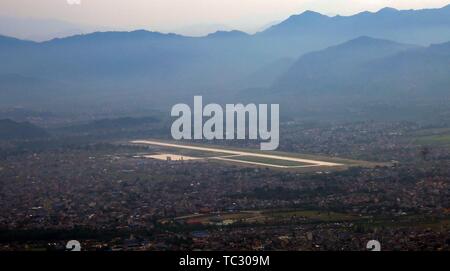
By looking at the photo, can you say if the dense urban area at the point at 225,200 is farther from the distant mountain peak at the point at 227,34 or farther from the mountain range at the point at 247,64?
the distant mountain peak at the point at 227,34

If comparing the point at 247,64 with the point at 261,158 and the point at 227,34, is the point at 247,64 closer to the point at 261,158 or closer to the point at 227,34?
the point at 227,34

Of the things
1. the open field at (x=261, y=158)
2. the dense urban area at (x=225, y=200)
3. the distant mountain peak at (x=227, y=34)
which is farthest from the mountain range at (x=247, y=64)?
the dense urban area at (x=225, y=200)

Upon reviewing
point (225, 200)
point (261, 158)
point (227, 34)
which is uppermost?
point (227, 34)

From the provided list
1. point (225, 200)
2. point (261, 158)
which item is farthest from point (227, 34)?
point (225, 200)

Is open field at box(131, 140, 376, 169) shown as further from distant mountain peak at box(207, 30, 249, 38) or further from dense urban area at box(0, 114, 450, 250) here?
distant mountain peak at box(207, 30, 249, 38)

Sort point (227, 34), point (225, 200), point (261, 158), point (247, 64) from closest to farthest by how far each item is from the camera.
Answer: point (225, 200), point (261, 158), point (247, 64), point (227, 34)

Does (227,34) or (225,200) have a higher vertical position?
(227,34)

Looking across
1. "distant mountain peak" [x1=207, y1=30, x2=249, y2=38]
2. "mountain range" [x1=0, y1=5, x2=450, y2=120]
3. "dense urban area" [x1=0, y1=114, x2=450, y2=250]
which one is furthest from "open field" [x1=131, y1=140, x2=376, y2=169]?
"distant mountain peak" [x1=207, y1=30, x2=249, y2=38]

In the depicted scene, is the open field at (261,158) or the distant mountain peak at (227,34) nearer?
the open field at (261,158)
